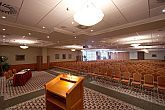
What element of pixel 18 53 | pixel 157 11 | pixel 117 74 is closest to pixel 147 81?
pixel 117 74

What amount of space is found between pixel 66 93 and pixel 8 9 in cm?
358

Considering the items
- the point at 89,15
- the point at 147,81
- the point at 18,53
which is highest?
the point at 89,15

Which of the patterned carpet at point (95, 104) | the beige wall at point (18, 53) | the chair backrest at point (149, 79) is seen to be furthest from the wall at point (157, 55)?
the patterned carpet at point (95, 104)

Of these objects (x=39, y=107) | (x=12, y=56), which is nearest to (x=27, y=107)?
(x=39, y=107)

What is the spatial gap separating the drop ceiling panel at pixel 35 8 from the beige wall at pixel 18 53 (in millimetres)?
11048

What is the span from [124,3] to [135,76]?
4.12 meters

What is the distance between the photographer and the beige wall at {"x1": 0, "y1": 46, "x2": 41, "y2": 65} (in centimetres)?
1321

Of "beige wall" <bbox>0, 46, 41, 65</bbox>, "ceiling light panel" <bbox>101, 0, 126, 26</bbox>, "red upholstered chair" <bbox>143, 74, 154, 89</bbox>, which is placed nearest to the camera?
"ceiling light panel" <bbox>101, 0, 126, 26</bbox>

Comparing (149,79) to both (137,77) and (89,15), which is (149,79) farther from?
(89,15)

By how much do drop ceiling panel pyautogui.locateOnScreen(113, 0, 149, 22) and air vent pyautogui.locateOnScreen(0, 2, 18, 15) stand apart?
346 cm

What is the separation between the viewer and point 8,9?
3766mm

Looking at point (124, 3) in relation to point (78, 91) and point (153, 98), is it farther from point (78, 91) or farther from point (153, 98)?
point (153, 98)

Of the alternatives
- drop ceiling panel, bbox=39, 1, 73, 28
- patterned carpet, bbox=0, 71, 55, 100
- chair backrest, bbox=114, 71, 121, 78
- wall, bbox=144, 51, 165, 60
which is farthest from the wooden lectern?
wall, bbox=144, 51, 165, 60

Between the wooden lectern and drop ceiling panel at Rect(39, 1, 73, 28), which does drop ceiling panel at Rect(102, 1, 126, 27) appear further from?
the wooden lectern
